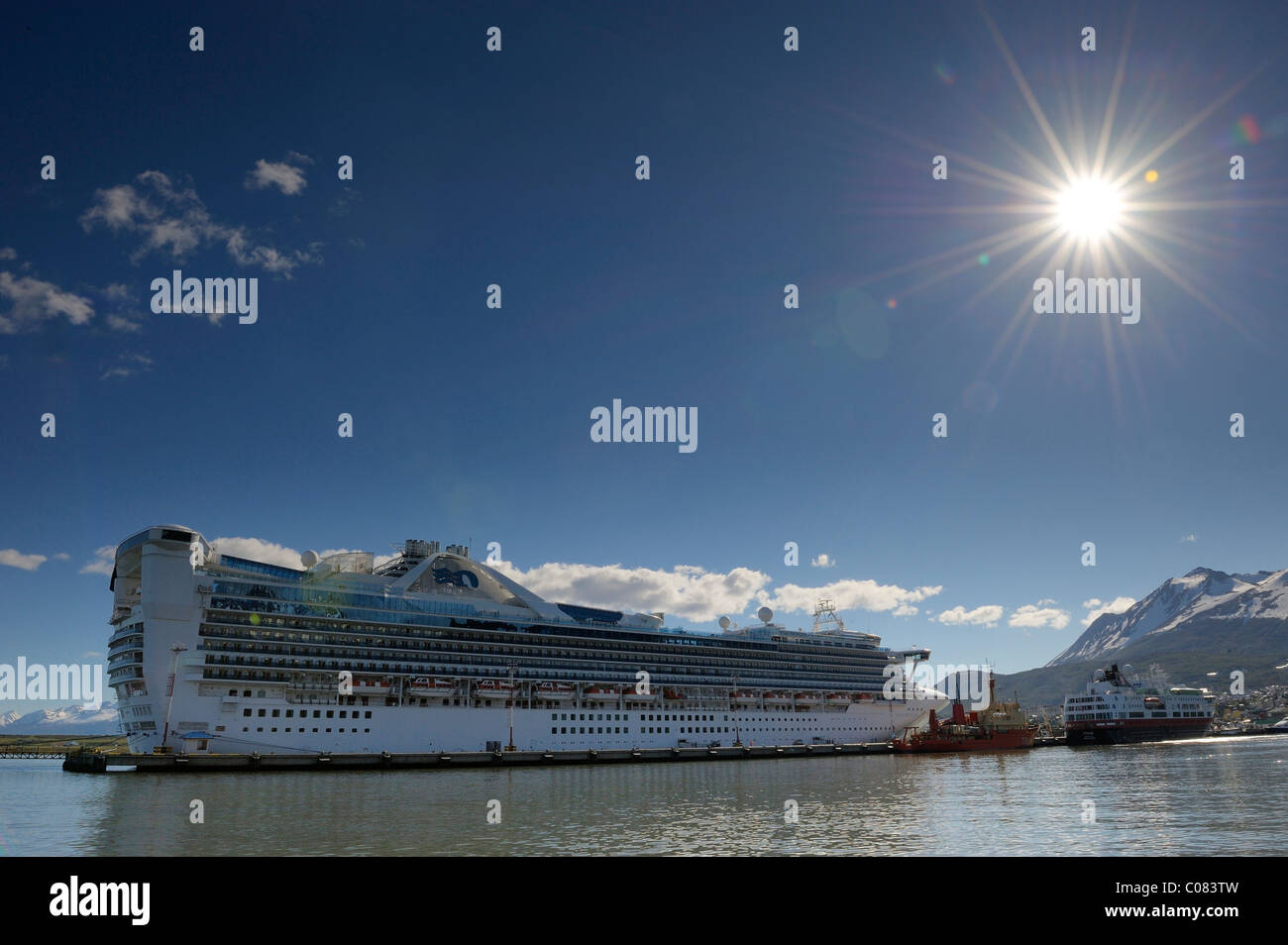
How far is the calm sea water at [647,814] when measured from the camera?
91.6 ft

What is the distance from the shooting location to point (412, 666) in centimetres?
7519

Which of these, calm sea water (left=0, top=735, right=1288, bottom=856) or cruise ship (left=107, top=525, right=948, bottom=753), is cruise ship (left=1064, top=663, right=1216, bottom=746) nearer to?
cruise ship (left=107, top=525, right=948, bottom=753)

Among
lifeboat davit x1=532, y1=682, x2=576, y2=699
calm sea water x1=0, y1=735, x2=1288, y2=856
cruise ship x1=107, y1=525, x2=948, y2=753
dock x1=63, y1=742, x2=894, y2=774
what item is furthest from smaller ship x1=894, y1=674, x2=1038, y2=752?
lifeboat davit x1=532, y1=682, x2=576, y2=699

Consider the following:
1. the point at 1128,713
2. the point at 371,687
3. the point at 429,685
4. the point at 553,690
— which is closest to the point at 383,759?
the point at 371,687

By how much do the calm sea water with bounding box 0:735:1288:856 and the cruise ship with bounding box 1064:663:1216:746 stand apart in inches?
2767

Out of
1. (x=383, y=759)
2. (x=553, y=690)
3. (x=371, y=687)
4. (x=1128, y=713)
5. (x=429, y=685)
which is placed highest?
(x=371, y=687)

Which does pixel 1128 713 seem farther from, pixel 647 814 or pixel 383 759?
pixel 647 814

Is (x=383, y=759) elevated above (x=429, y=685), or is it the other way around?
(x=429, y=685)

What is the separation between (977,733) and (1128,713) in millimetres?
34349

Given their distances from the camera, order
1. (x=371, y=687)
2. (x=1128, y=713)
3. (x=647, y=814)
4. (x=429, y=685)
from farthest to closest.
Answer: (x=1128, y=713) < (x=429, y=685) < (x=371, y=687) < (x=647, y=814)

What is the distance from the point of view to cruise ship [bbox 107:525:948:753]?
63.8 meters
